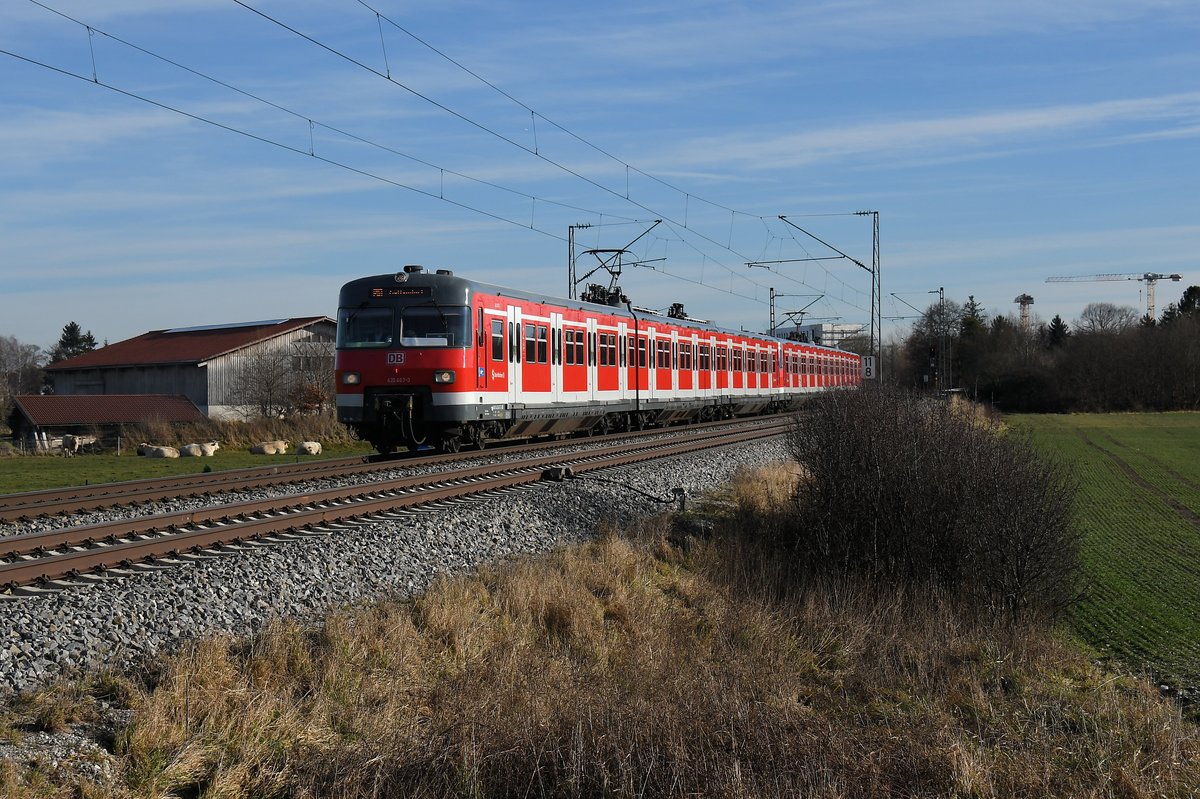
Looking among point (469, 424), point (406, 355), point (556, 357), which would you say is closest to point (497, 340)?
point (469, 424)

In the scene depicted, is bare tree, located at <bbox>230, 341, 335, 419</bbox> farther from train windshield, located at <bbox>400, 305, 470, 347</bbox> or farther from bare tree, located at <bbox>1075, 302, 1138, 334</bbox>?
bare tree, located at <bbox>1075, 302, 1138, 334</bbox>

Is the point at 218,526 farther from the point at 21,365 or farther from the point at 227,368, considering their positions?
the point at 21,365

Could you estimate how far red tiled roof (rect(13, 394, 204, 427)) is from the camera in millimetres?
38250

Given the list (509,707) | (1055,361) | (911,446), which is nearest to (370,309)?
(911,446)

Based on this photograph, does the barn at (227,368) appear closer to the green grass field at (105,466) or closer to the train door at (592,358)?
the green grass field at (105,466)

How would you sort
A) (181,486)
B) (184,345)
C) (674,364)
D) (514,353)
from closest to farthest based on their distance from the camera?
(181,486) → (514,353) → (674,364) → (184,345)

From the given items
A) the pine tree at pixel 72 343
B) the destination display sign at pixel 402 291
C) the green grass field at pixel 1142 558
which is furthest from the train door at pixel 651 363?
the pine tree at pixel 72 343

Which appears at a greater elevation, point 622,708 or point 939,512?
point 939,512

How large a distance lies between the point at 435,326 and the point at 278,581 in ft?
34.7

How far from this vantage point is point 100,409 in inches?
1524

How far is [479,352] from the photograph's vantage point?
65.4ft

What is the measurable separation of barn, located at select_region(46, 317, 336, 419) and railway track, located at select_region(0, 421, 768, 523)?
→ 21.8 metres

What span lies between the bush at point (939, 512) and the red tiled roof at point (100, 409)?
28355mm

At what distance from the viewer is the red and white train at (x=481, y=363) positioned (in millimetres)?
Answer: 19312
